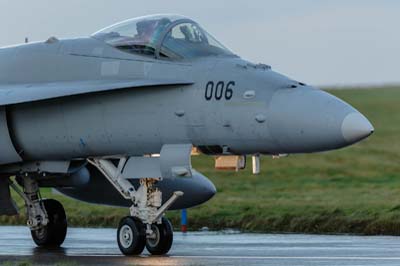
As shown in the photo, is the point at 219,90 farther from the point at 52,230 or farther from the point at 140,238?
the point at 52,230

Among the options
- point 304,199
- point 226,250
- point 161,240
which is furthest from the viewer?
point 304,199

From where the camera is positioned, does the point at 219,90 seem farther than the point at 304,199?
No

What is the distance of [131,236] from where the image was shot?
18.2 metres

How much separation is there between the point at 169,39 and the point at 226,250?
3.20m

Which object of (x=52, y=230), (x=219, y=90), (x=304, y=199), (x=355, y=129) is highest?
(x=219, y=90)

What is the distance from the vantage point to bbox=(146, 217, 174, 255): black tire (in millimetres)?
18281

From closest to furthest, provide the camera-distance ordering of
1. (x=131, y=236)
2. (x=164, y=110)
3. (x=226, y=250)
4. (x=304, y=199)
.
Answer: (x=164, y=110), (x=131, y=236), (x=226, y=250), (x=304, y=199)

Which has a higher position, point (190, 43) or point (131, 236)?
point (190, 43)

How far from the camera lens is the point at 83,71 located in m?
18.8

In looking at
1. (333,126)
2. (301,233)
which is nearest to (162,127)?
(333,126)

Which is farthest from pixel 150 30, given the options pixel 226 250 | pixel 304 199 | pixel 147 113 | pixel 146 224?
pixel 304 199

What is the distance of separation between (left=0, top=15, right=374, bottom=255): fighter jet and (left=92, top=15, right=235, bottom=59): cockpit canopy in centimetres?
1

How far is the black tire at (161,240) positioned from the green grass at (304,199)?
5532mm

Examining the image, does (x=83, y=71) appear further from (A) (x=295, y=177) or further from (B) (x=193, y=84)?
(A) (x=295, y=177)
